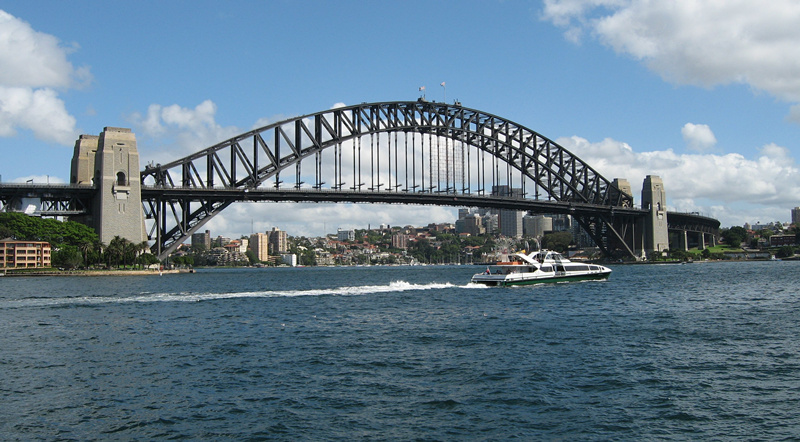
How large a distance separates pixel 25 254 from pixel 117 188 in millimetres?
21548

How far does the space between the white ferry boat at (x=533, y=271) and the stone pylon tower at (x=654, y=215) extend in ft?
246

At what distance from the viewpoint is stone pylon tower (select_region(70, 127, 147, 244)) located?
78375 mm

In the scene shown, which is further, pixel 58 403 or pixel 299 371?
pixel 299 371

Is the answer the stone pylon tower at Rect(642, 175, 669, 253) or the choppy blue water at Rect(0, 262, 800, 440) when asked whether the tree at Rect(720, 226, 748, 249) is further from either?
the choppy blue water at Rect(0, 262, 800, 440)

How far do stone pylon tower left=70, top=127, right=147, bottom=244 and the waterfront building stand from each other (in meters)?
13.7

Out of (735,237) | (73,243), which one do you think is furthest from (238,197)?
(735,237)

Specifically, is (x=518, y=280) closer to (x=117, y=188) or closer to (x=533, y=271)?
(x=533, y=271)

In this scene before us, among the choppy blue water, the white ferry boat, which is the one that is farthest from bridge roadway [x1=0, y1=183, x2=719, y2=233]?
Answer: the choppy blue water

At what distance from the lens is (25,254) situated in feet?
295

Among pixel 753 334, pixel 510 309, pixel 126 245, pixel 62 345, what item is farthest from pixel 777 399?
pixel 126 245

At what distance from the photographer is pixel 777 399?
53.9 feet

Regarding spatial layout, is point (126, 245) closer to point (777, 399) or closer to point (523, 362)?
point (523, 362)

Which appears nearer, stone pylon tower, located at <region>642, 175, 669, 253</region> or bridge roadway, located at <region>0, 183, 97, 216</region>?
bridge roadway, located at <region>0, 183, 97, 216</region>

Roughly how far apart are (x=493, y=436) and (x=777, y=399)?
24.7 ft
